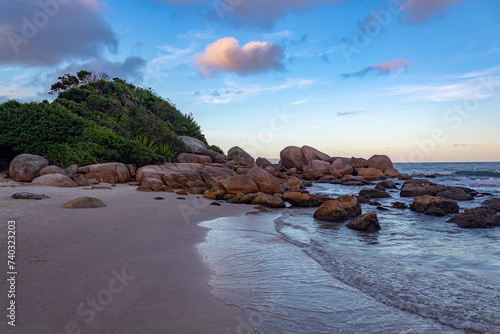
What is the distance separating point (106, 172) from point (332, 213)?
10925 millimetres

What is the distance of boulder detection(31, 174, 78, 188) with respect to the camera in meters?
12.5

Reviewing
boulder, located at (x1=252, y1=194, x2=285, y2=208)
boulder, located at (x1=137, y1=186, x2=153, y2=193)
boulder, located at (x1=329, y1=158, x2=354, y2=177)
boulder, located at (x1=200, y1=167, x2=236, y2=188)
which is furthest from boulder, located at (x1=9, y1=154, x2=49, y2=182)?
boulder, located at (x1=329, y1=158, x2=354, y2=177)

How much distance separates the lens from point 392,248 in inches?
249

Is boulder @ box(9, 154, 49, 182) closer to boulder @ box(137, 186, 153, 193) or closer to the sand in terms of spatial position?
boulder @ box(137, 186, 153, 193)

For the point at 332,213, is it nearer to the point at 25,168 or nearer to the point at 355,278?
the point at 355,278

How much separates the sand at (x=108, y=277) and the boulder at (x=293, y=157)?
28.3 m

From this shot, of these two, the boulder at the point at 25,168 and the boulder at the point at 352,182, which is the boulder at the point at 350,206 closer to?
the boulder at the point at 25,168

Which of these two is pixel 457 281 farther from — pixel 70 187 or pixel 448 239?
pixel 70 187

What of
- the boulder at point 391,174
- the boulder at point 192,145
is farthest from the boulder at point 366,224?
the boulder at point 391,174

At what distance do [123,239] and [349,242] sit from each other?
435 centimetres

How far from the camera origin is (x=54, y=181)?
1262 cm

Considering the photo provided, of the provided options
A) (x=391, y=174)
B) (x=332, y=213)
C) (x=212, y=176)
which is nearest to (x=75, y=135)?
(x=212, y=176)

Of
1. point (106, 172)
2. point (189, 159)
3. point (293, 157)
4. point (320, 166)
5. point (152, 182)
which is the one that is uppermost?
point (293, 157)

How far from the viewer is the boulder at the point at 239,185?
13594mm
